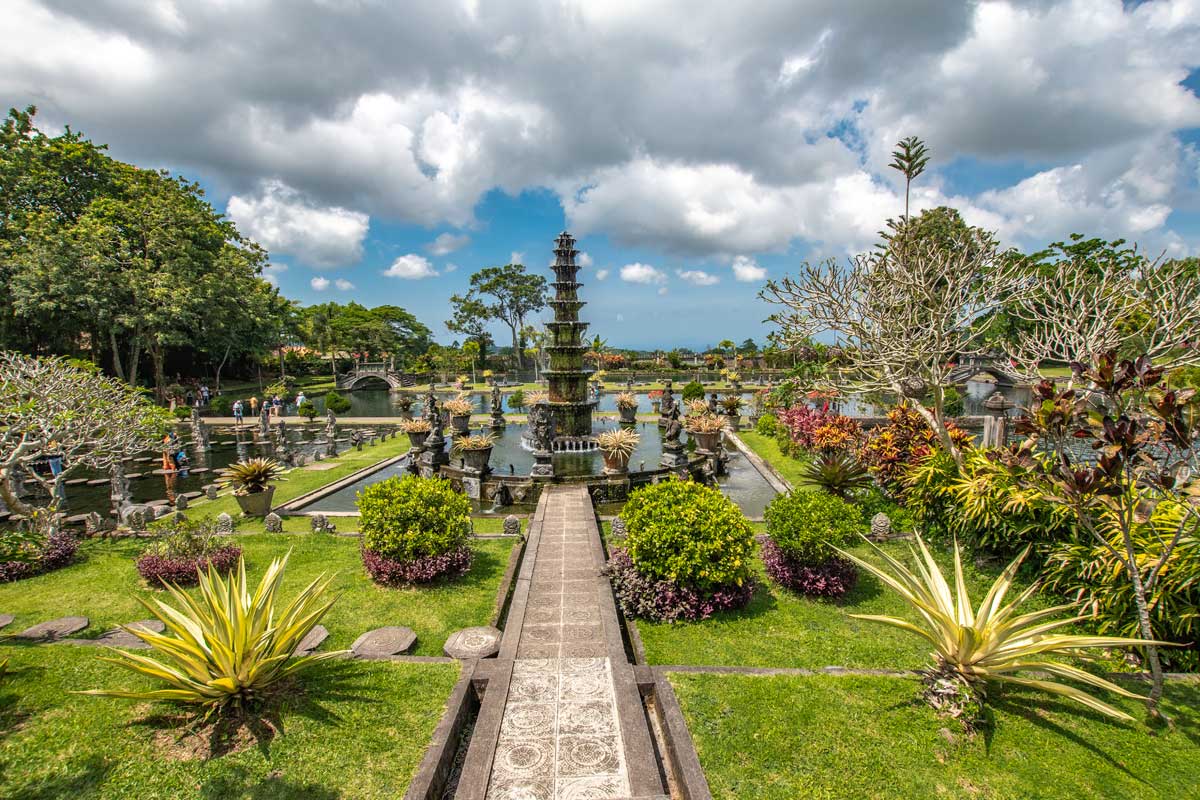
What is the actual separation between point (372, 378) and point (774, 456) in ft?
162

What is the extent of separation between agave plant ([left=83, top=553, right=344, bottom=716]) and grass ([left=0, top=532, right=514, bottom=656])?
1.58 m

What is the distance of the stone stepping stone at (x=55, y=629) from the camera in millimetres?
6918

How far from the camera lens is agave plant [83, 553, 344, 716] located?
16.5ft

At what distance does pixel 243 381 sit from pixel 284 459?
40166 mm

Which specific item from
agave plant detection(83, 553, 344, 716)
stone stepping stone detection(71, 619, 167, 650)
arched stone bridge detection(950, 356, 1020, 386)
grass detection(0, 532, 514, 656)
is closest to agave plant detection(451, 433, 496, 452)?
grass detection(0, 532, 514, 656)

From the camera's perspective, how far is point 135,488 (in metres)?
16.6

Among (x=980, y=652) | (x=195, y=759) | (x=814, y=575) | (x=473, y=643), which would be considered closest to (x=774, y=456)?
(x=814, y=575)

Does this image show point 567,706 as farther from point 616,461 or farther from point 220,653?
point 616,461

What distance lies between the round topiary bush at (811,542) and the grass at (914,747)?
8.05 ft

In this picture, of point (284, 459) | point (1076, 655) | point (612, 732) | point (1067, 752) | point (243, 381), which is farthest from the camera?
point (243, 381)

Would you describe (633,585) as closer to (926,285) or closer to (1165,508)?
(1165,508)

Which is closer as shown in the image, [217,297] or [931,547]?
[931,547]

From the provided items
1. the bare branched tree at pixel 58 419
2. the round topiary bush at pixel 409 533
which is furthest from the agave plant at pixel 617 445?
the bare branched tree at pixel 58 419

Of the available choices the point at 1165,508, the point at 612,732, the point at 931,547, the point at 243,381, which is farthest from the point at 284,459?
the point at 243,381
